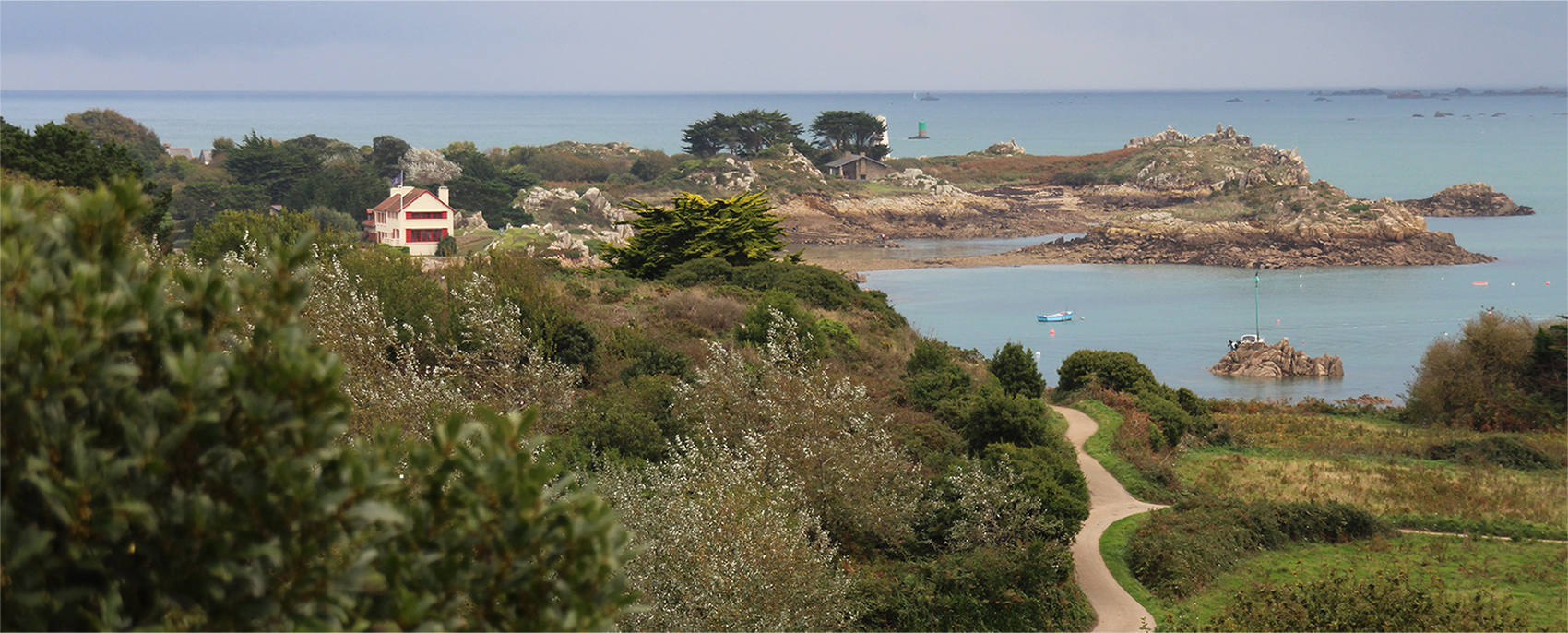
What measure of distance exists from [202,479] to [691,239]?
34060mm

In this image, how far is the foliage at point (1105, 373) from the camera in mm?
30875

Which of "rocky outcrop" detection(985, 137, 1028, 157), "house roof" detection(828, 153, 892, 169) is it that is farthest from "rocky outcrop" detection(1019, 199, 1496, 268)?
"rocky outcrop" detection(985, 137, 1028, 157)

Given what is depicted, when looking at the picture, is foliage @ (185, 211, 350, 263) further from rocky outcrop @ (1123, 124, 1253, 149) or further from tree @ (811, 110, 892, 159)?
rocky outcrop @ (1123, 124, 1253, 149)

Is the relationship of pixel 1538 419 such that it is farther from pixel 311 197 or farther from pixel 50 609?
pixel 311 197

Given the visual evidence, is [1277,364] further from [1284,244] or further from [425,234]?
[425,234]

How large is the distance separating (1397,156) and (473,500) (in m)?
184

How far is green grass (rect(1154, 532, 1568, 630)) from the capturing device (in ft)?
46.2

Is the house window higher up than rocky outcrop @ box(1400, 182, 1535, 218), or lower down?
lower down

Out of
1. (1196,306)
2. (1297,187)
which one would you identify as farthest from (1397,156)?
(1196,306)

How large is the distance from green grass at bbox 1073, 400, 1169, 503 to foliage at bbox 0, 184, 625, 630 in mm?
18882

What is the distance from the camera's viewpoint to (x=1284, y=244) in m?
82.0

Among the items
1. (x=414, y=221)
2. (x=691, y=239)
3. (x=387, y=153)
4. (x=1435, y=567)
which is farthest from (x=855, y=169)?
(x=1435, y=567)

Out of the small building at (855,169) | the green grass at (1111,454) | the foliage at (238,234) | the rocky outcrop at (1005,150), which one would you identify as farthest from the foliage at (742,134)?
the green grass at (1111,454)

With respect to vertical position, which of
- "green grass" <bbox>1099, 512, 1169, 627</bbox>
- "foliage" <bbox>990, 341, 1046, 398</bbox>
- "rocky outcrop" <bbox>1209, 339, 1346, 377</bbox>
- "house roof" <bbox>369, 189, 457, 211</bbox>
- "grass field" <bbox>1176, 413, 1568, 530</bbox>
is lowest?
"rocky outcrop" <bbox>1209, 339, 1346, 377</bbox>
